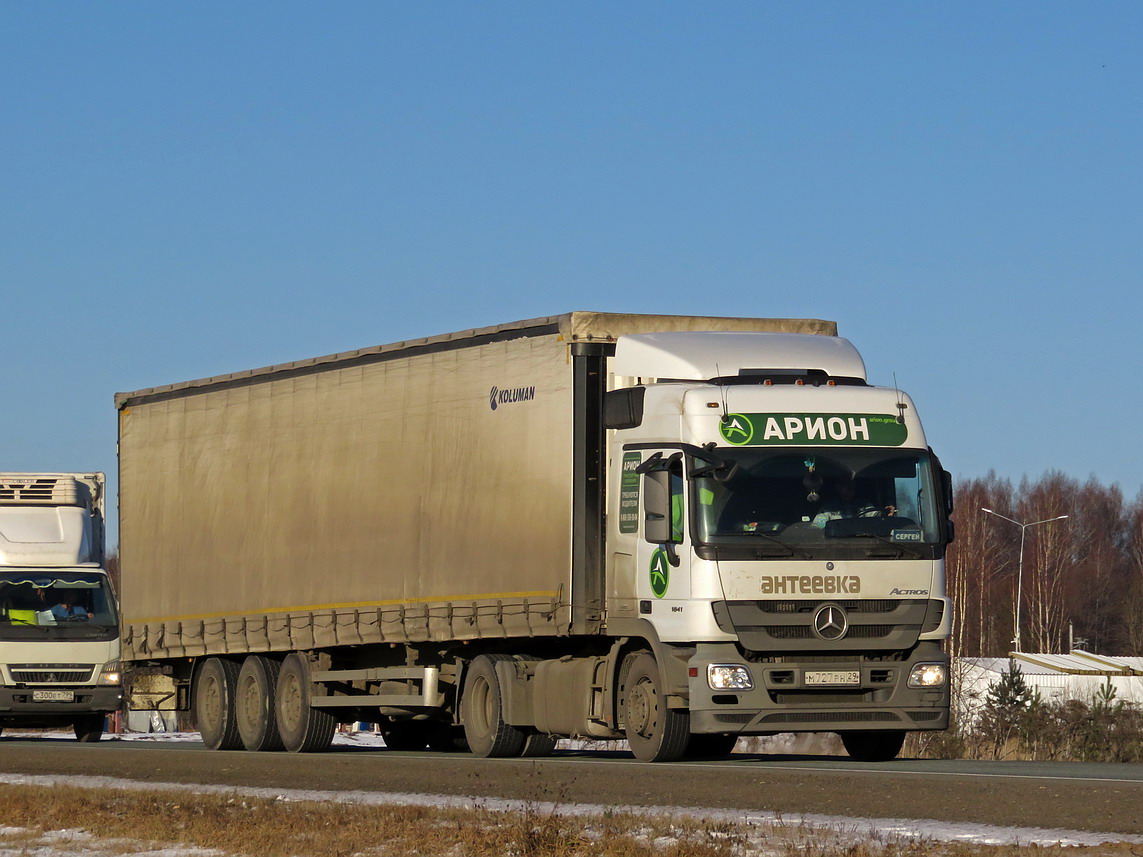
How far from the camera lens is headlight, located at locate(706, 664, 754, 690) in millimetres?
17422

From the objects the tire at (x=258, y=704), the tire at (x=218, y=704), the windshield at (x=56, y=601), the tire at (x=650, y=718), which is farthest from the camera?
the windshield at (x=56, y=601)

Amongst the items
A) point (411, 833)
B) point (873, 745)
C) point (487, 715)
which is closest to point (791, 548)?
point (873, 745)

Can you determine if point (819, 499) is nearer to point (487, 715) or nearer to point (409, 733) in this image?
point (487, 715)

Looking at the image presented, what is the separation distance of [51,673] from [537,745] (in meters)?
10.5

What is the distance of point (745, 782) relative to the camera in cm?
1516

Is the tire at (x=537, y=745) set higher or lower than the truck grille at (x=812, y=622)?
lower

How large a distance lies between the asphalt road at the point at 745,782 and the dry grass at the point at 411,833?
3.82 ft

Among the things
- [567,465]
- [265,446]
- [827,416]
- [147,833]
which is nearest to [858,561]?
[827,416]

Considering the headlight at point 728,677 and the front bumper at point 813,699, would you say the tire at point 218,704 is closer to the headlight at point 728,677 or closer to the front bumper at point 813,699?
the front bumper at point 813,699

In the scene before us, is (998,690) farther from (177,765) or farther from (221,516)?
(177,765)

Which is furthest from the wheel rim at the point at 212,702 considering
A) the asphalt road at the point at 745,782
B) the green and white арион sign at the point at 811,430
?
the green and white арион sign at the point at 811,430

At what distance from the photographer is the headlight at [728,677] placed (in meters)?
17.4

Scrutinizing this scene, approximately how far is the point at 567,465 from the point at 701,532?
76.7 inches

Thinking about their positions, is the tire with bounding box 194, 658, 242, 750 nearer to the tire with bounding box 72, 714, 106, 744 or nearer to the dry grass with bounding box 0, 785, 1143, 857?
the tire with bounding box 72, 714, 106, 744
